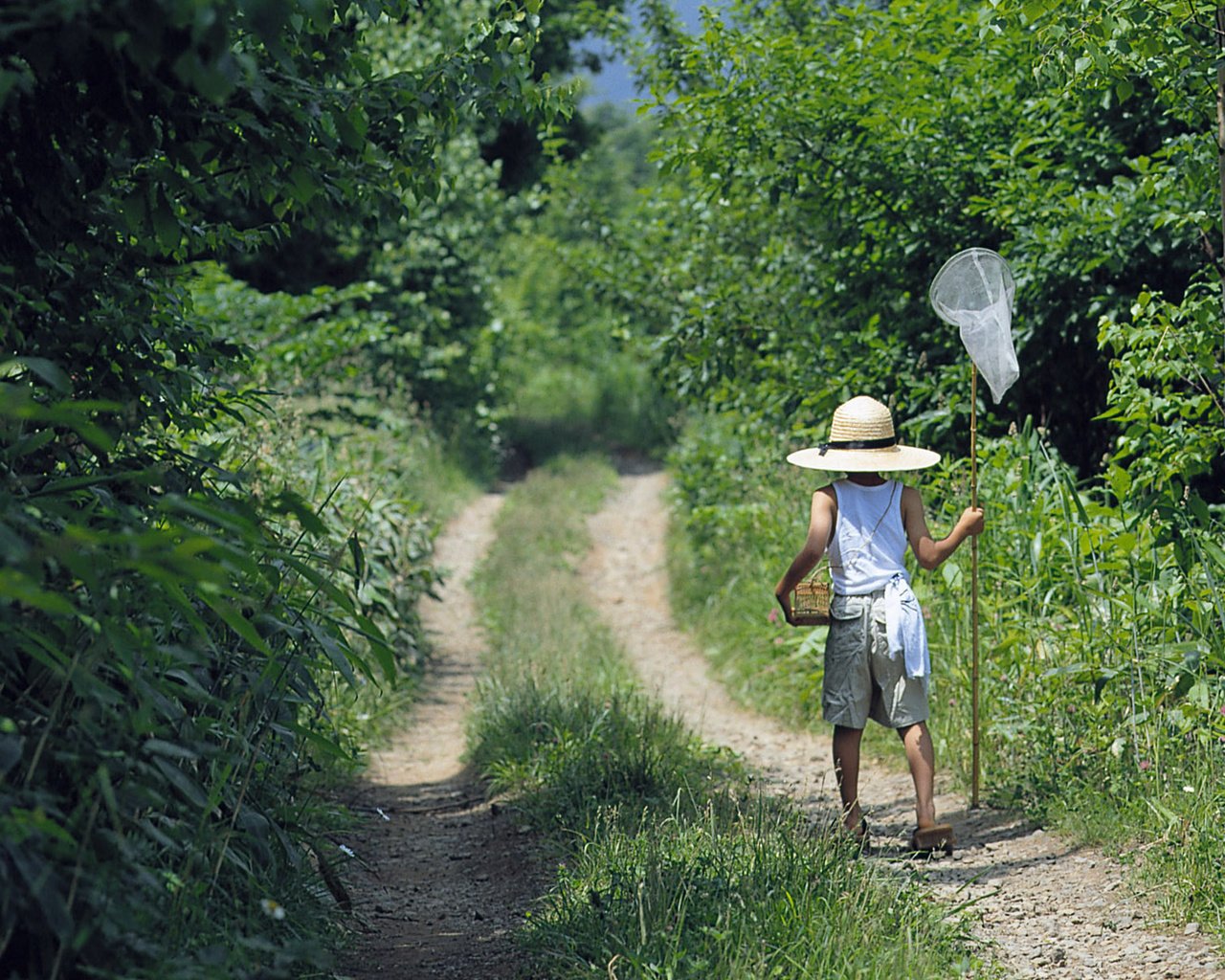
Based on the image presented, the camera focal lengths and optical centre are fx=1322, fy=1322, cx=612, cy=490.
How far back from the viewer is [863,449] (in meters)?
5.41

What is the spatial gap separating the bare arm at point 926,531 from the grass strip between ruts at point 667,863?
1160mm

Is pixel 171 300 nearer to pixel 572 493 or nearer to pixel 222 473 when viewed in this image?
pixel 222 473

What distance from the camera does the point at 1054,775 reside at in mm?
5668

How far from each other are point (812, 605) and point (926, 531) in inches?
22.2

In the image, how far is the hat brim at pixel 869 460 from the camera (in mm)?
5312

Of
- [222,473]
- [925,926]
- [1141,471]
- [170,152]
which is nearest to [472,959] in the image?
[925,926]

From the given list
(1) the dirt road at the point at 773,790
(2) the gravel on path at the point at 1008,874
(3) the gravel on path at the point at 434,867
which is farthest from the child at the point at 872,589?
(3) the gravel on path at the point at 434,867

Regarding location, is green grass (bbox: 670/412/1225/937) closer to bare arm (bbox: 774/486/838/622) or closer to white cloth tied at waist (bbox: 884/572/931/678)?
white cloth tied at waist (bbox: 884/572/931/678)

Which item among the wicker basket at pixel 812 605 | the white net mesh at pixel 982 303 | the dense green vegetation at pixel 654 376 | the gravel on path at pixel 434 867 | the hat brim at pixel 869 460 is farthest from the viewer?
the white net mesh at pixel 982 303

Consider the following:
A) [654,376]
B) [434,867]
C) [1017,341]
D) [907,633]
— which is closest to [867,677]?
[907,633]

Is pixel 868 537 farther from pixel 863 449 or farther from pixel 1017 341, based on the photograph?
pixel 1017 341

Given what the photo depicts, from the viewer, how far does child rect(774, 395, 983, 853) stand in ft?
17.3

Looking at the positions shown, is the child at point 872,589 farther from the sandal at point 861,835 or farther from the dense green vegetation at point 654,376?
the dense green vegetation at point 654,376

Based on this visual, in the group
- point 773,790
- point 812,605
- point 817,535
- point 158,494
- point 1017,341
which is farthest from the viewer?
point 1017,341
